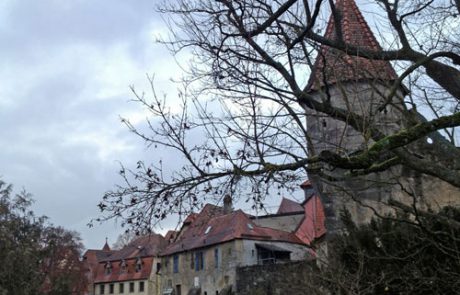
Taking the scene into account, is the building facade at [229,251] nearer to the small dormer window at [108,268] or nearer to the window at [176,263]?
the window at [176,263]

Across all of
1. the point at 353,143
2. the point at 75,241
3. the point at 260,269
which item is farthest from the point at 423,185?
the point at 75,241

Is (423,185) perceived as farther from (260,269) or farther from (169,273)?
(169,273)

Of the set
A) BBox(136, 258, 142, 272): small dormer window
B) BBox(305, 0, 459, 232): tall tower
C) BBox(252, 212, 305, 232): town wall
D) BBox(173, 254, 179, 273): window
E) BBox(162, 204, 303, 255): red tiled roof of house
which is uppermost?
BBox(136, 258, 142, 272): small dormer window

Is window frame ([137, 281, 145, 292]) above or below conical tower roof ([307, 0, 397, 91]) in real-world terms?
above

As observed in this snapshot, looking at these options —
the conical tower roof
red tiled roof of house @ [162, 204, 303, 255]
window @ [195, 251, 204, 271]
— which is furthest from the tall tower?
window @ [195, 251, 204, 271]

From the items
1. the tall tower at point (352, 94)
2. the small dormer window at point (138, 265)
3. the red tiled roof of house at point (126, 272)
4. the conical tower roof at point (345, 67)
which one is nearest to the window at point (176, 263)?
the red tiled roof of house at point (126, 272)

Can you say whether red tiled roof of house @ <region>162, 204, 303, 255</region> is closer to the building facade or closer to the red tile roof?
the building facade

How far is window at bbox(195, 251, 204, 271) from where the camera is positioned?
44.7 meters

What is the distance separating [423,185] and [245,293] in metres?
21.3

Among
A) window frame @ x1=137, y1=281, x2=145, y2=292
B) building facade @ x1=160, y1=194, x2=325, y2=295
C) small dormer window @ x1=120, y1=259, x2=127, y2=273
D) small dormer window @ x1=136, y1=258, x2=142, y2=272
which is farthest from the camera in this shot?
small dormer window @ x1=120, y1=259, x2=127, y2=273

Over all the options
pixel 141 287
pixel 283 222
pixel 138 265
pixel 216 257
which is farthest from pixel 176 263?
pixel 138 265

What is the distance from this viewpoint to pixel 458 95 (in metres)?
7.36

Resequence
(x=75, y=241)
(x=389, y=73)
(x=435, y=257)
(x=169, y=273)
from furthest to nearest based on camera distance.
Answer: (x=169, y=273), (x=75, y=241), (x=435, y=257), (x=389, y=73)

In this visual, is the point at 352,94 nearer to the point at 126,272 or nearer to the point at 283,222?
the point at 283,222
